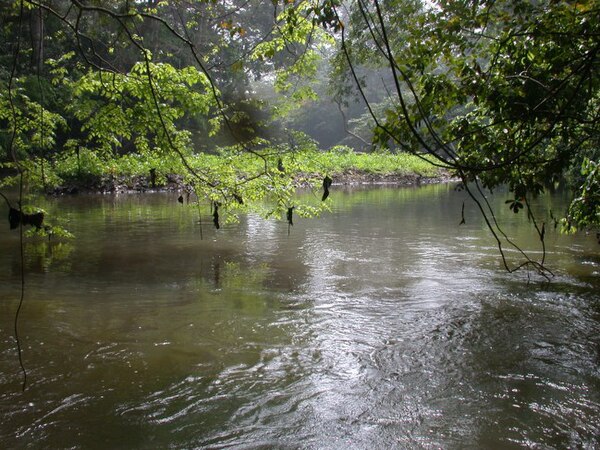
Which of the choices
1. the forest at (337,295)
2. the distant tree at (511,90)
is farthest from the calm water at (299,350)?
the distant tree at (511,90)

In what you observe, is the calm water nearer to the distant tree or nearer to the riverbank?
the distant tree

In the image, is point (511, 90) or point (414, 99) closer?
point (511, 90)

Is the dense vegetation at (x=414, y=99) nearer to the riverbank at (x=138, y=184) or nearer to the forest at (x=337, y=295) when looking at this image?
the forest at (x=337, y=295)

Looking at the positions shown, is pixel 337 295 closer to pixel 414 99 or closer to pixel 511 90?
pixel 511 90

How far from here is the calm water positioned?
303 cm

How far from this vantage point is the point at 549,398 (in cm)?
337

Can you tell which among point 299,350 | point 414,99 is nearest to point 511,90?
point 299,350

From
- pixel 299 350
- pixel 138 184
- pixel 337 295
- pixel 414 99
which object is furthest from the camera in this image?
pixel 138 184

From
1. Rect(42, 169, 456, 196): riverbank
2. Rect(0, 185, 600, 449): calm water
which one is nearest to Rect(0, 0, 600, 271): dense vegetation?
Rect(0, 185, 600, 449): calm water

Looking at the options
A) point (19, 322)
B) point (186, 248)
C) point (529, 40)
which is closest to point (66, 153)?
point (186, 248)

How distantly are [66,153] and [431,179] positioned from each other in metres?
23.9

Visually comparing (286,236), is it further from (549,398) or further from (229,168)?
(549,398)

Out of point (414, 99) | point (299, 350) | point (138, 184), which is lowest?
point (299, 350)

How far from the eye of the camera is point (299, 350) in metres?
4.23
